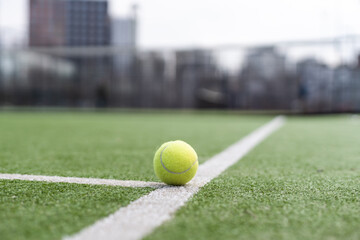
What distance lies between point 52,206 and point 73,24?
167 ft

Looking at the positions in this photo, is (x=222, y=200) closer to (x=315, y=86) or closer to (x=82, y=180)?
(x=82, y=180)

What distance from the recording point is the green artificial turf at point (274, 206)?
1.56 meters

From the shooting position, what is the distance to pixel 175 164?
94.6 inches

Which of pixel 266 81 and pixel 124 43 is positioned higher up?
pixel 124 43

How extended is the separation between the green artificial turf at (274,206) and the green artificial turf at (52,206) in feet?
1.34

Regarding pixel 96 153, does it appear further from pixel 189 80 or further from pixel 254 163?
pixel 189 80

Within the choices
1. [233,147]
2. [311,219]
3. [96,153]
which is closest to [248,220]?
[311,219]

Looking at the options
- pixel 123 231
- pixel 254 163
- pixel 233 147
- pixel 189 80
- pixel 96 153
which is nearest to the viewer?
pixel 123 231

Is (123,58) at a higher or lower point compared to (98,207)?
higher

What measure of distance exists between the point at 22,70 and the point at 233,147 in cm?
2393

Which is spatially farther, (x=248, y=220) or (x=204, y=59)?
(x=204, y=59)

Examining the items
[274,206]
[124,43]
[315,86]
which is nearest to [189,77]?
[315,86]

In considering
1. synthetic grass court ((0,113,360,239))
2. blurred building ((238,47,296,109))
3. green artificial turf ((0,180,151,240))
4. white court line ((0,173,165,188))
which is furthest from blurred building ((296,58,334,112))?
green artificial turf ((0,180,151,240))

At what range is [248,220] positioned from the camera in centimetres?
172
